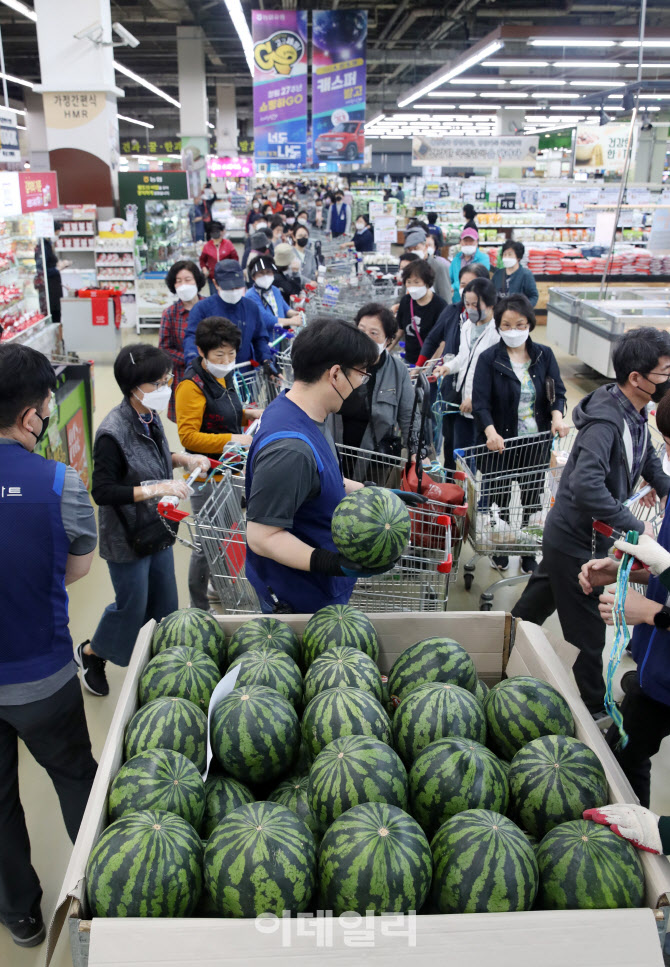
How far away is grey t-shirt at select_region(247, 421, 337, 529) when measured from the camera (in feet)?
6.69

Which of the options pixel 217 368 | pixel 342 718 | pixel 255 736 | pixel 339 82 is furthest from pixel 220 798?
pixel 339 82

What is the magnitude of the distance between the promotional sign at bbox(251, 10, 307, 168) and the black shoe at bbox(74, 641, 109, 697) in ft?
41.0

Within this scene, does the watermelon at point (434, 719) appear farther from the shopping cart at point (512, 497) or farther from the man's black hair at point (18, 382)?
the shopping cart at point (512, 497)

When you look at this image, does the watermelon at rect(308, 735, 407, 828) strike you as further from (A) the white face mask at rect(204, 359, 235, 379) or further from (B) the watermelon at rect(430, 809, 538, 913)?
(A) the white face mask at rect(204, 359, 235, 379)

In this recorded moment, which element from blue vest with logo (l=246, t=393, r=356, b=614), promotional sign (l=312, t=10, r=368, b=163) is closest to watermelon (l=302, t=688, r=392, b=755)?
blue vest with logo (l=246, t=393, r=356, b=614)

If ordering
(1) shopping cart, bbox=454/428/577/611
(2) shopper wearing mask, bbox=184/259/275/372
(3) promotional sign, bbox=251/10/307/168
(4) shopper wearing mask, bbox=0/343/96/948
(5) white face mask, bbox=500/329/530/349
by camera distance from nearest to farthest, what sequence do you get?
1. (4) shopper wearing mask, bbox=0/343/96/948
2. (1) shopping cart, bbox=454/428/577/611
3. (5) white face mask, bbox=500/329/530/349
4. (2) shopper wearing mask, bbox=184/259/275/372
5. (3) promotional sign, bbox=251/10/307/168

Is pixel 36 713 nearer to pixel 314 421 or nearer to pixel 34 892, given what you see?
pixel 34 892

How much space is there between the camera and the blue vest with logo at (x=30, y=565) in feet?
6.49

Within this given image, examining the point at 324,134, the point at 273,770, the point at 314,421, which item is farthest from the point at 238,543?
the point at 324,134

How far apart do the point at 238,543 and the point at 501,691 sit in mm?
1576

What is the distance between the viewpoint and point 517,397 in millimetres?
4434

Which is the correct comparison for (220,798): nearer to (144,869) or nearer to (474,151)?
(144,869)

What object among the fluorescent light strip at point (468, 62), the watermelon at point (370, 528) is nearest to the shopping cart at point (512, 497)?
the watermelon at point (370, 528)

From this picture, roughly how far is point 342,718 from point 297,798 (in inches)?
6.8
